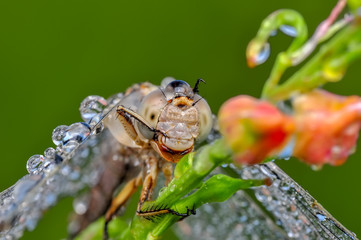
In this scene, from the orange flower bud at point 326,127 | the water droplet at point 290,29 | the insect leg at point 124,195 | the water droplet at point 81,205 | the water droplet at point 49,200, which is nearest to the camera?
the orange flower bud at point 326,127

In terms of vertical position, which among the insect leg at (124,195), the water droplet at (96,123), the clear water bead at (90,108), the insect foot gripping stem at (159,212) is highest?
the clear water bead at (90,108)

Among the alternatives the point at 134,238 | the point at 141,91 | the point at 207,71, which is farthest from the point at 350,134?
the point at 207,71

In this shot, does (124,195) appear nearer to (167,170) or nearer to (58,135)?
(167,170)

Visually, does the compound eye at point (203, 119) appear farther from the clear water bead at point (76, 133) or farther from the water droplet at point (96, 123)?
the clear water bead at point (76, 133)

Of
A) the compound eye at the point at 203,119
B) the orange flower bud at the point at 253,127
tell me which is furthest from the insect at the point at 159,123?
the orange flower bud at the point at 253,127

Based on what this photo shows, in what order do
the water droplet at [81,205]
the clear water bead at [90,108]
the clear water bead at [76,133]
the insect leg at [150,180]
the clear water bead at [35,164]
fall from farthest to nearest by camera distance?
the water droplet at [81,205] → the insect leg at [150,180] → the clear water bead at [90,108] → the clear water bead at [76,133] → the clear water bead at [35,164]

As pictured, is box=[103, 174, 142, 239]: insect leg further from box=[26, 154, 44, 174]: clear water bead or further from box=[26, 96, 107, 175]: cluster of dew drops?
box=[26, 154, 44, 174]: clear water bead

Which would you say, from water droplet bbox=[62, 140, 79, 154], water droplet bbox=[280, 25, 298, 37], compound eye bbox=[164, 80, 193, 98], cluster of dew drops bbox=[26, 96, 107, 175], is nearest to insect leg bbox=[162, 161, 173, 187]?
compound eye bbox=[164, 80, 193, 98]

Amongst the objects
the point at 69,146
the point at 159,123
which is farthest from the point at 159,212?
the point at 159,123
